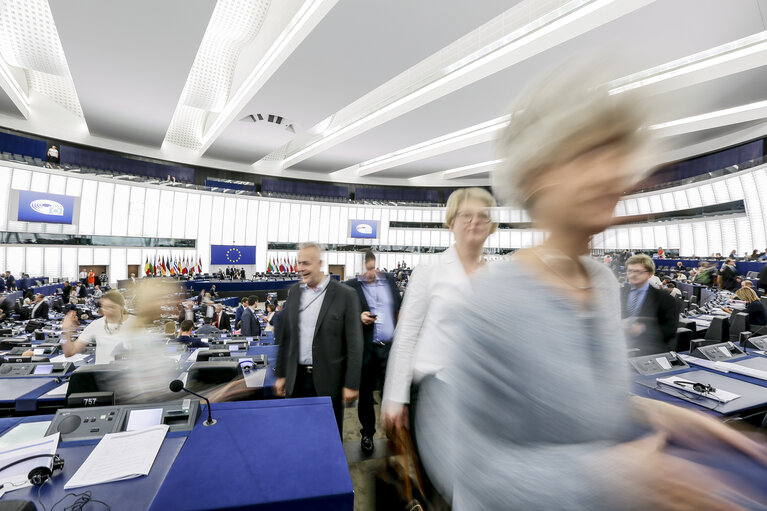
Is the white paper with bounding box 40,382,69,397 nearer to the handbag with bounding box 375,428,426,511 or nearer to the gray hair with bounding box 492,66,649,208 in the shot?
the handbag with bounding box 375,428,426,511

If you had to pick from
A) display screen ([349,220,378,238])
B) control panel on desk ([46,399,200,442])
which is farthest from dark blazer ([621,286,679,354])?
display screen ([349,220,378,238])

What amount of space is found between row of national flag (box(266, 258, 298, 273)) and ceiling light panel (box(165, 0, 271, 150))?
1050 centimetres

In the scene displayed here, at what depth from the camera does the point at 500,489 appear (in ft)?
1.42

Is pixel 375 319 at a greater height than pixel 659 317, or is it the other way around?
pixel 659 317

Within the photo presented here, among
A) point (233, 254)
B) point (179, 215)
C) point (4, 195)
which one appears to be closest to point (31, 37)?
point (4, 195)

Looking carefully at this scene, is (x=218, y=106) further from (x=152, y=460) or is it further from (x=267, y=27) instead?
(x=152, y=460)

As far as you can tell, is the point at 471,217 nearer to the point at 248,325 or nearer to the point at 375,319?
the point at 375,319

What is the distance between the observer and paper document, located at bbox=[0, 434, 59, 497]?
51.2 inches

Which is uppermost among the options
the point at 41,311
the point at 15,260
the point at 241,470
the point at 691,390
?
the point at 15,260

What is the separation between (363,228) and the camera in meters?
24.9

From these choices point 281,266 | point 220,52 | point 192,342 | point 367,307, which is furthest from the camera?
point 281,266

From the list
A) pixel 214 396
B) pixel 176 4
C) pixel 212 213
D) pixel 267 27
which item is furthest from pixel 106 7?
pixel 212 213

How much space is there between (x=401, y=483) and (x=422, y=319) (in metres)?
1.03

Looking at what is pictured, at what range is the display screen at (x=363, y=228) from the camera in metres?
24.7
